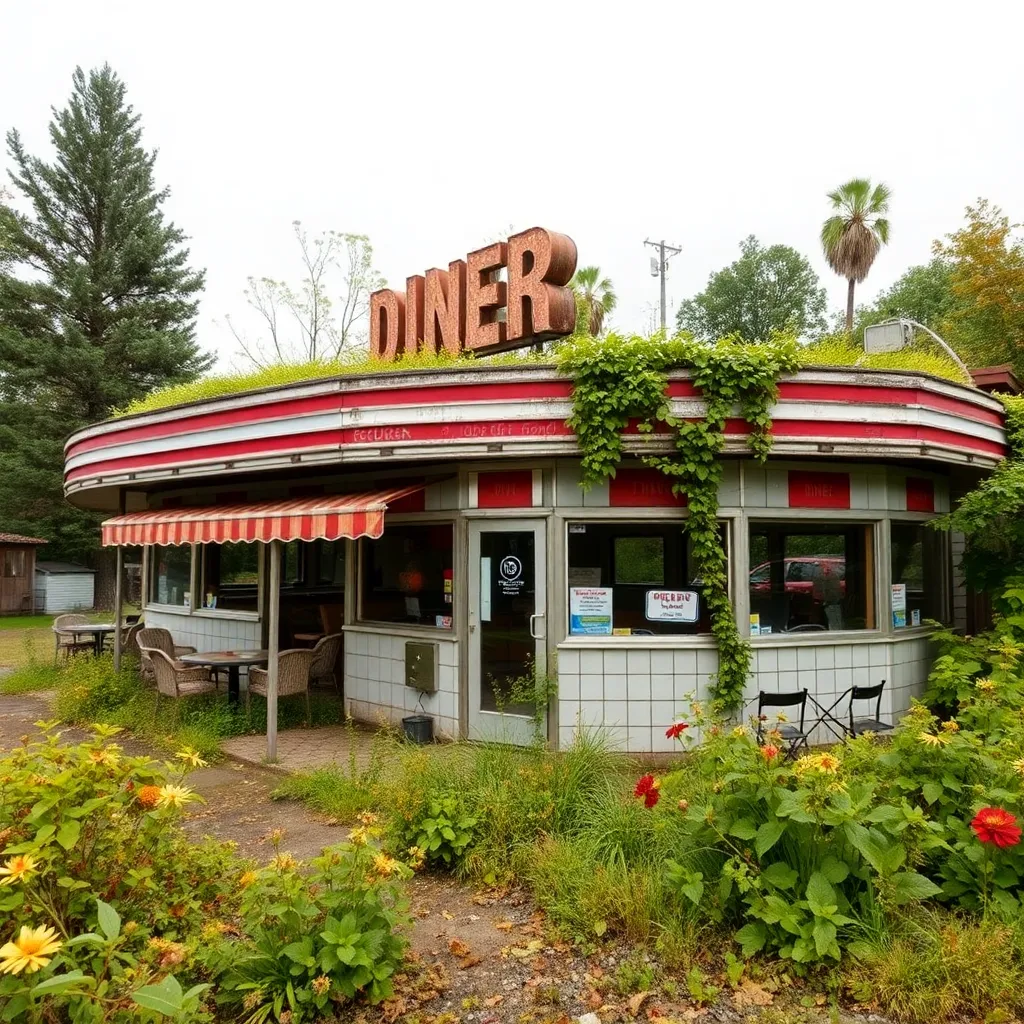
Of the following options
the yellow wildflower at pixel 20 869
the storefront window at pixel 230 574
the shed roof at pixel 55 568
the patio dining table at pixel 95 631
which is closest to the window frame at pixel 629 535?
the yellow wildflower at pixel 20 869

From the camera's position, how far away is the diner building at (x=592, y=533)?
746cm

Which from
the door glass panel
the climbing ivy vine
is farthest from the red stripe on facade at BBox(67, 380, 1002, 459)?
the door glass panel

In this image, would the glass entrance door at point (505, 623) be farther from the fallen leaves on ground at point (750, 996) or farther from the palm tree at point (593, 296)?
the palm tree at point (593, 296)

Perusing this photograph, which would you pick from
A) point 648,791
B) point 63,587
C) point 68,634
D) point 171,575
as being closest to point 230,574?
point 171,575

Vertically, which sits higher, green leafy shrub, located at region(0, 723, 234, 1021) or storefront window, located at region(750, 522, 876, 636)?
storefront window, located at region(750, 522, 876, 636)

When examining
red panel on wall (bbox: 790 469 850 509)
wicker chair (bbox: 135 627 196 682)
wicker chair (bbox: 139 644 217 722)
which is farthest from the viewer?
wicker chair (bbox: 135 627 196 682)

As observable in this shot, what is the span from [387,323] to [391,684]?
17.9ft

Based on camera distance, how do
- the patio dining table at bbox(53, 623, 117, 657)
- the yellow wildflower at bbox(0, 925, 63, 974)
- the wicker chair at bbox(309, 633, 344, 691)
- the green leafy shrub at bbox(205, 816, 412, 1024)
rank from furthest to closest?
the patio dining table at bbox(53, 623, 117, 657)
the wicker chair at bbox(309, 633, 344, 691)
the green leafy shrub at bbox(205, 816, 412, 1024)
the yellow wildflower at bbox(0, 925, 63, 974)

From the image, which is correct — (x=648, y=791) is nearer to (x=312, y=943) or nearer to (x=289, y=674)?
(x=312, y=943)

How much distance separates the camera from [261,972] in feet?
10.6

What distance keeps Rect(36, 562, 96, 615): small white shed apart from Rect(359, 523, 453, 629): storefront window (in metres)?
25.3

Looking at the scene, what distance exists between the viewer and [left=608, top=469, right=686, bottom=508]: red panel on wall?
24.8 feet

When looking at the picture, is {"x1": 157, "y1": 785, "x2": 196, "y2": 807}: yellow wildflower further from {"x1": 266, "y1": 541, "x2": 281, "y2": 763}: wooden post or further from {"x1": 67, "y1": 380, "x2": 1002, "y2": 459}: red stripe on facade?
{"x1": 67, "y1": 380, "x2": 1002, "y2": 459}: red stripe on facade

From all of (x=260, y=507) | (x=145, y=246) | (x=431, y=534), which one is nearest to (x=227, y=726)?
(x=260, y=507)
